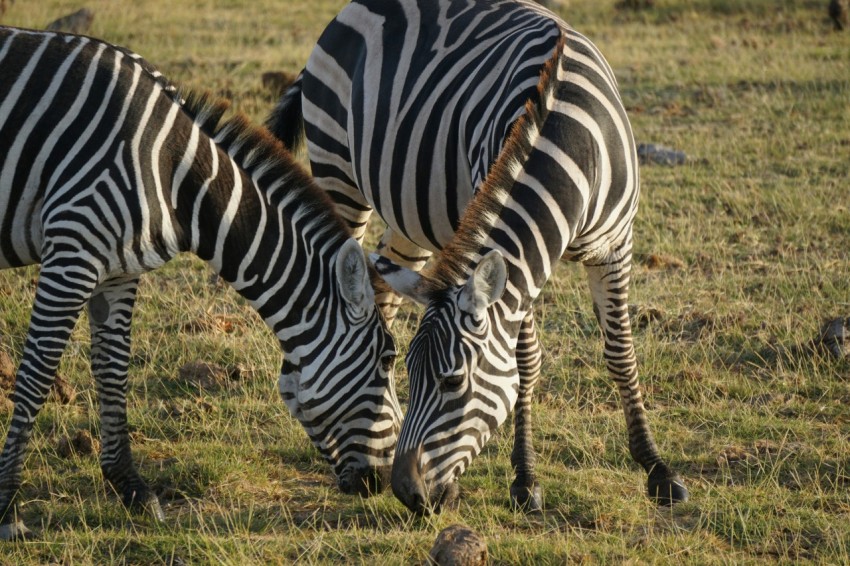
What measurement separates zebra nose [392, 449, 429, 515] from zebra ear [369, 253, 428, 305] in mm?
630

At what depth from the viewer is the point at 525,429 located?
17.2 feet

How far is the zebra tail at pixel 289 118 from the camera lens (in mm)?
7016

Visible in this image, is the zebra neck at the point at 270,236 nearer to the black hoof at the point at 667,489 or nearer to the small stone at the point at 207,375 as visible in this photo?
the small stone at the point at 207,375

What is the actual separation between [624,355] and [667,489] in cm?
71

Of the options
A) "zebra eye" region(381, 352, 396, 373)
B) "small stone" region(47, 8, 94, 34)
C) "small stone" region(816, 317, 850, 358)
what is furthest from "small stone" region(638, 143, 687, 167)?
"small stone" region(47, 8, 94, 34)

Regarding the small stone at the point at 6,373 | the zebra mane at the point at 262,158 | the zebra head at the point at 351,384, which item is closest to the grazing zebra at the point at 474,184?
the zebra head at the point at 351,384

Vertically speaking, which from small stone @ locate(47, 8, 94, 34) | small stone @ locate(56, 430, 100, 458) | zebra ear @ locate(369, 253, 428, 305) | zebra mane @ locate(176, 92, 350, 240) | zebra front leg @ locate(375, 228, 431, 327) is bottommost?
small stone @ locate(56, 430, 100, 458)

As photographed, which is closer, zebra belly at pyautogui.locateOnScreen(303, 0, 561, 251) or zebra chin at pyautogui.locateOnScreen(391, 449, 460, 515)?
zebra chin at pyautogui.locateOnScreen(391, 449, 460, 515)

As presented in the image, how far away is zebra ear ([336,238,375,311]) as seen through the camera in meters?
4.43

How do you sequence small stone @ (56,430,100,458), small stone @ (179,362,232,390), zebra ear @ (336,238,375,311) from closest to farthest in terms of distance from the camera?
zebra ear @ (336,238,375,311)
small stone @ (56,430,100,458)
small stone @ (179,362,232,390)

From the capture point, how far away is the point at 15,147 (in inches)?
181

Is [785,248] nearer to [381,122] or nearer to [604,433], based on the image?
[604,433]

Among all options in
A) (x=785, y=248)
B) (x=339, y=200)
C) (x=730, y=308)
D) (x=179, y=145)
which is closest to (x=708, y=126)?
(x=785, y=248)

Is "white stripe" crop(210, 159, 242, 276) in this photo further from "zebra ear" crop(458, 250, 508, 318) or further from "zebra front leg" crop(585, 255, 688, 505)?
"zebra front leg" crop(585, 255, 688, 505)
